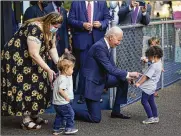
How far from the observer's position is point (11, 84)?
5.25 meters

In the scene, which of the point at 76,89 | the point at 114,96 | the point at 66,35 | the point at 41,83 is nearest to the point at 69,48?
the point at 66,35

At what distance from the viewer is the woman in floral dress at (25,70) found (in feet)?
17.2

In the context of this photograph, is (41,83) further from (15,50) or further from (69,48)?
(69,48)

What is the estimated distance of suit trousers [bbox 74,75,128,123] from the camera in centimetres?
579

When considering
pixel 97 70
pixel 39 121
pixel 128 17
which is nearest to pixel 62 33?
pixel 128 17

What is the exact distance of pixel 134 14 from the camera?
7141 millimetres

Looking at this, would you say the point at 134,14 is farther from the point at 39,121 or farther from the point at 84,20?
the point at 39,121

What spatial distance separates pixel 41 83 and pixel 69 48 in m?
1.88

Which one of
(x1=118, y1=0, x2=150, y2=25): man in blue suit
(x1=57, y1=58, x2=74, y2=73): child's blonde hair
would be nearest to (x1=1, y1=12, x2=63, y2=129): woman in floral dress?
(x1=57, y1=58, x2=74, y2=73): child's blonde hair

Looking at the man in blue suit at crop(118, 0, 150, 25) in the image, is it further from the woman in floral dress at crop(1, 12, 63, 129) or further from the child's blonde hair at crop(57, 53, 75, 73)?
the child's blonde hair at crop(57, 53, 75, 73)

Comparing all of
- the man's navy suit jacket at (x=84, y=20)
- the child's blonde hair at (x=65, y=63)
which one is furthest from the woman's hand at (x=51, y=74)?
the man's navy suit jacket at (x=84, y=20)

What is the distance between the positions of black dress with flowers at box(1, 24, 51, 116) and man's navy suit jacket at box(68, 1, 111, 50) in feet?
4.59

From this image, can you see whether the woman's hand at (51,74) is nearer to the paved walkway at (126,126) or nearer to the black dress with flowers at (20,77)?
the black dress with flowers at (20,77)

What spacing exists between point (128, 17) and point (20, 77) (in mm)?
2654
